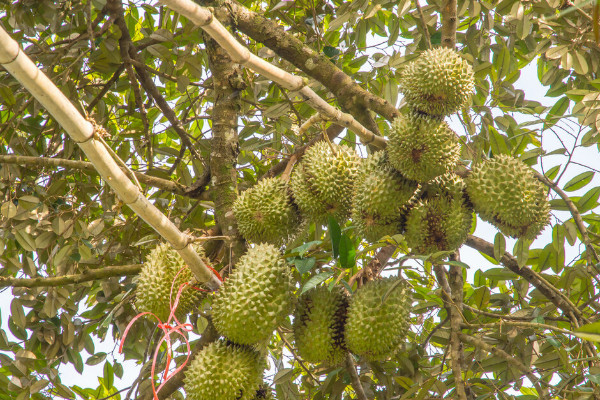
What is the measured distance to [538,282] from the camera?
2.33 metres

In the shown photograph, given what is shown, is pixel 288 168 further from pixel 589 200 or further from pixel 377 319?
pixel 589 200

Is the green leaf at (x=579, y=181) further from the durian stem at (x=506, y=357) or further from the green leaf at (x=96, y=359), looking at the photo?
the green leaf at (x=96, y=359)

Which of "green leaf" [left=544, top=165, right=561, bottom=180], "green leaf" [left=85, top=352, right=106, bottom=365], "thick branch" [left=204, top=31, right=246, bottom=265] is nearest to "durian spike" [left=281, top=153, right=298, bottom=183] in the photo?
"thick branch" [left=204, top=31, right=246, bottom=265]

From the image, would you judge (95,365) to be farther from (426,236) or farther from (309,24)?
(309,24)

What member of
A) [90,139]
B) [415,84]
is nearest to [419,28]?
[415,84]

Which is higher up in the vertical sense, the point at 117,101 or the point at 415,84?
the point at 117,101

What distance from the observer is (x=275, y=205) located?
2.10m

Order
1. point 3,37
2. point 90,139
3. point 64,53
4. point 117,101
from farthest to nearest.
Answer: point 117,101 → point 64,53 → point 90,139 → point 3,37

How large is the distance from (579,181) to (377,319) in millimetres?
1347

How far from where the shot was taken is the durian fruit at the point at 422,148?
1.89 meters

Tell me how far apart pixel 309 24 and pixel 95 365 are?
2.27m

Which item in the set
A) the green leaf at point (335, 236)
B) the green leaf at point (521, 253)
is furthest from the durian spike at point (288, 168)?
the green leaf at point (521, 253)

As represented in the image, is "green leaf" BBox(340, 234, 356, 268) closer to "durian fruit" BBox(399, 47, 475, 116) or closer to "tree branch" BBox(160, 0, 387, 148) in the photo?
"tree branch" BBox(160, 0, 387, 148)

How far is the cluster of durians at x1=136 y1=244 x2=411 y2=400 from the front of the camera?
1779mm
